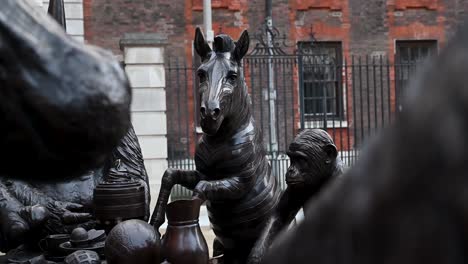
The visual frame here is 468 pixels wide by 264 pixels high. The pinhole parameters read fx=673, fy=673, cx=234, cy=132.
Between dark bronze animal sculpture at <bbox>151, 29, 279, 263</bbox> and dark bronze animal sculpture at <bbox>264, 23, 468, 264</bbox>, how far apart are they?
2.17 metres

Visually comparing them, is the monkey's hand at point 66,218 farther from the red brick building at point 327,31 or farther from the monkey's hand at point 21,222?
the red brick building at point 327,31

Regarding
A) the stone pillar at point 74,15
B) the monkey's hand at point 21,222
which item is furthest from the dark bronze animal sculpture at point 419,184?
the stone pillar at point 74,15

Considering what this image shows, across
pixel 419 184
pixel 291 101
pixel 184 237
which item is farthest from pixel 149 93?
pixel 419 184

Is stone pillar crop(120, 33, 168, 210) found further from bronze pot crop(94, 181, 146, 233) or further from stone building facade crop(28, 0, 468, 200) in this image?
bronze pot crop(94, 181, 146, 233)

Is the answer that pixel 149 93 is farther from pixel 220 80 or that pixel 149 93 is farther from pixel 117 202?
pixel 117 202

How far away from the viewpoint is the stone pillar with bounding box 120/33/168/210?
33.3ft

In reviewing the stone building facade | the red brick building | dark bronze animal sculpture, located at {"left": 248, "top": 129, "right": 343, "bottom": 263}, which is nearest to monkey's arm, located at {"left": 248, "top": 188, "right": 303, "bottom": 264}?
dark bronze animal sculpture, located at {"left": 248, "top": 129, "right": 343, "bottom": 263}

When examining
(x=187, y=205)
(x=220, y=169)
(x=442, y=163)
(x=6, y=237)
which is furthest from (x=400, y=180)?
(x=6, y=237)

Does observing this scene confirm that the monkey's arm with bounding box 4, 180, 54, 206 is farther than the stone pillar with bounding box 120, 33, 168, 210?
No

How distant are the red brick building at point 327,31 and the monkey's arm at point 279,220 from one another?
968cm

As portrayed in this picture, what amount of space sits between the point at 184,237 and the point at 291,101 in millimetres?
10974

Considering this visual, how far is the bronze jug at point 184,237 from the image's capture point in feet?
7.59

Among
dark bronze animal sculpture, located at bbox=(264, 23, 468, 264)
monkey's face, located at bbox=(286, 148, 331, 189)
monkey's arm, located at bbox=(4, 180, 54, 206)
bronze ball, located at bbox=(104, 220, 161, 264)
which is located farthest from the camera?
monkey's arm, located at bbox=(4, 180, 54, 206)

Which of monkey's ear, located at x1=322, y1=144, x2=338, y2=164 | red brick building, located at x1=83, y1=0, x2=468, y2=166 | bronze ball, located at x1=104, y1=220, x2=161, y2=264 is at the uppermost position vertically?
red brick building, located at x1=83, y1=0, x2=468, y2=166
